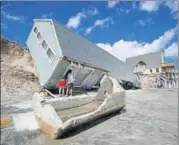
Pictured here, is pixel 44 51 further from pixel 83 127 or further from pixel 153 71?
pixel 153 71

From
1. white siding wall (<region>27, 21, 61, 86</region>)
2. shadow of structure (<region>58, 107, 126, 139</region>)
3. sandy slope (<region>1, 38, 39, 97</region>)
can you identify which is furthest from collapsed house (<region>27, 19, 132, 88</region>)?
shadow of structure (<region>58, 107, 126, 139</region>)

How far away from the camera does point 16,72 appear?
16.0 meters

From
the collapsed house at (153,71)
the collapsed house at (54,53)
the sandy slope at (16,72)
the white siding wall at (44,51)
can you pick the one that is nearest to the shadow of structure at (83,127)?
the collapsed house at (54,53)

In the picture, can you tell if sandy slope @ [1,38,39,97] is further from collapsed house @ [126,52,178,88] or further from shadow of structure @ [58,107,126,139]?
collapsed house @ [126,52,178,88]

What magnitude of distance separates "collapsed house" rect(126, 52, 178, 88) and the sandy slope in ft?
52.7

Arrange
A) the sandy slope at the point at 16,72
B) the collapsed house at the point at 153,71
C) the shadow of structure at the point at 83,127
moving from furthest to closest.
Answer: the collapsed house at the point at 153,71 → the sandy slope at the point at 16,72 → the shadow of structure at the point at 83,127

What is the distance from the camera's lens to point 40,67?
11539mm

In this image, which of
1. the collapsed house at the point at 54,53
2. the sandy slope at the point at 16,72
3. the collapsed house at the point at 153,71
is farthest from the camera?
the collapsed house at the point at 153,71

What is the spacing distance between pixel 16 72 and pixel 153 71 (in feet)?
111

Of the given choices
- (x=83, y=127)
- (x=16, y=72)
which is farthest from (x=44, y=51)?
(x=83, y=127)

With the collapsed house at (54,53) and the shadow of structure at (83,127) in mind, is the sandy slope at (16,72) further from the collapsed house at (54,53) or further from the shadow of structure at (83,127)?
the shadow of structure at (83,127)

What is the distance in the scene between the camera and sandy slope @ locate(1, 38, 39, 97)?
1449 centimetres

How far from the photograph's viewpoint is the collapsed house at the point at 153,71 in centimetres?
3316

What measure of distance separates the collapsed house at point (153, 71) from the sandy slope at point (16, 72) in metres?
16.1
